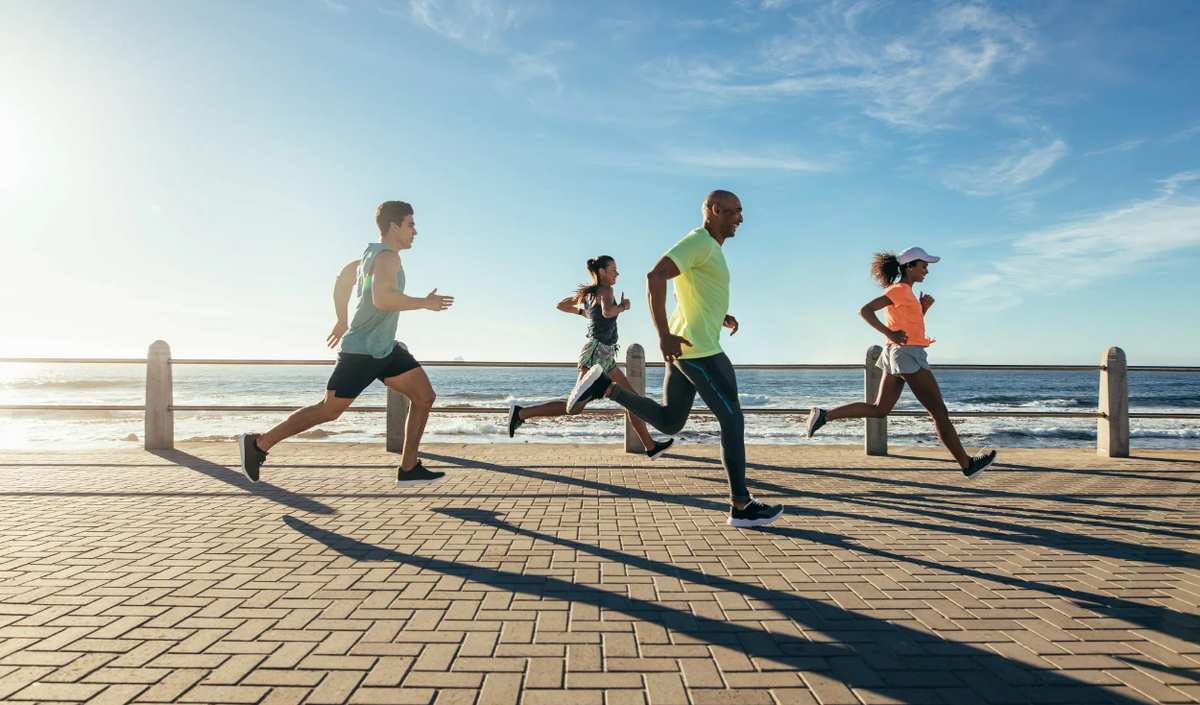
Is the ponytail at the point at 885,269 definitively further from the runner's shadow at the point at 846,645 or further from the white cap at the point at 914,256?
the runner's shadow at the point at 846,645

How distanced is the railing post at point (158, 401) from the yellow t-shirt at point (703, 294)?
21.9ft

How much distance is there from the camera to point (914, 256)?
6.02 m

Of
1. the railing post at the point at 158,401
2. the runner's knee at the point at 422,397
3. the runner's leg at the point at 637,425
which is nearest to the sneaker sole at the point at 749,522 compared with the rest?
the runner's leg at the point at 637,425

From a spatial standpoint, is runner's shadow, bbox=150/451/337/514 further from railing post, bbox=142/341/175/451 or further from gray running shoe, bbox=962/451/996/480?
gray running shoe, bbox=962/451/996/480

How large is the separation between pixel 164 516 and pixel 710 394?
365 centimetres

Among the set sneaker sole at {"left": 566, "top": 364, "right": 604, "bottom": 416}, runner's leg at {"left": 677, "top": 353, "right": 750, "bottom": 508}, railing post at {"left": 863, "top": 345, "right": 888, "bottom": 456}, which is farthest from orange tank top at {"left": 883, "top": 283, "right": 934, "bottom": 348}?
sneaker sole at {"left": 566, "top": 364, "right": 604, "bottom": 416}

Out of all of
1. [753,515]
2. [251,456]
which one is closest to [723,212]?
[753,515]

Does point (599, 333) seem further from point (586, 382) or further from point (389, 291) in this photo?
point (389, 291)

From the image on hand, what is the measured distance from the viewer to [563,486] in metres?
5.91

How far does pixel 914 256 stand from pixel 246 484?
595 cm

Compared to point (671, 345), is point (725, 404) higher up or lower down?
lower down

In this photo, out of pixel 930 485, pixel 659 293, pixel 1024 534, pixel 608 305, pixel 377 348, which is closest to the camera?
pixel 659 293

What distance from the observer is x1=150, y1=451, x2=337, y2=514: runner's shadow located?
5.04 metres

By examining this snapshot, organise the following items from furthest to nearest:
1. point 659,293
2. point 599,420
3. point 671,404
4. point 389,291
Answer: point 599,420, point 389,291, point 671,404, point 659,293
